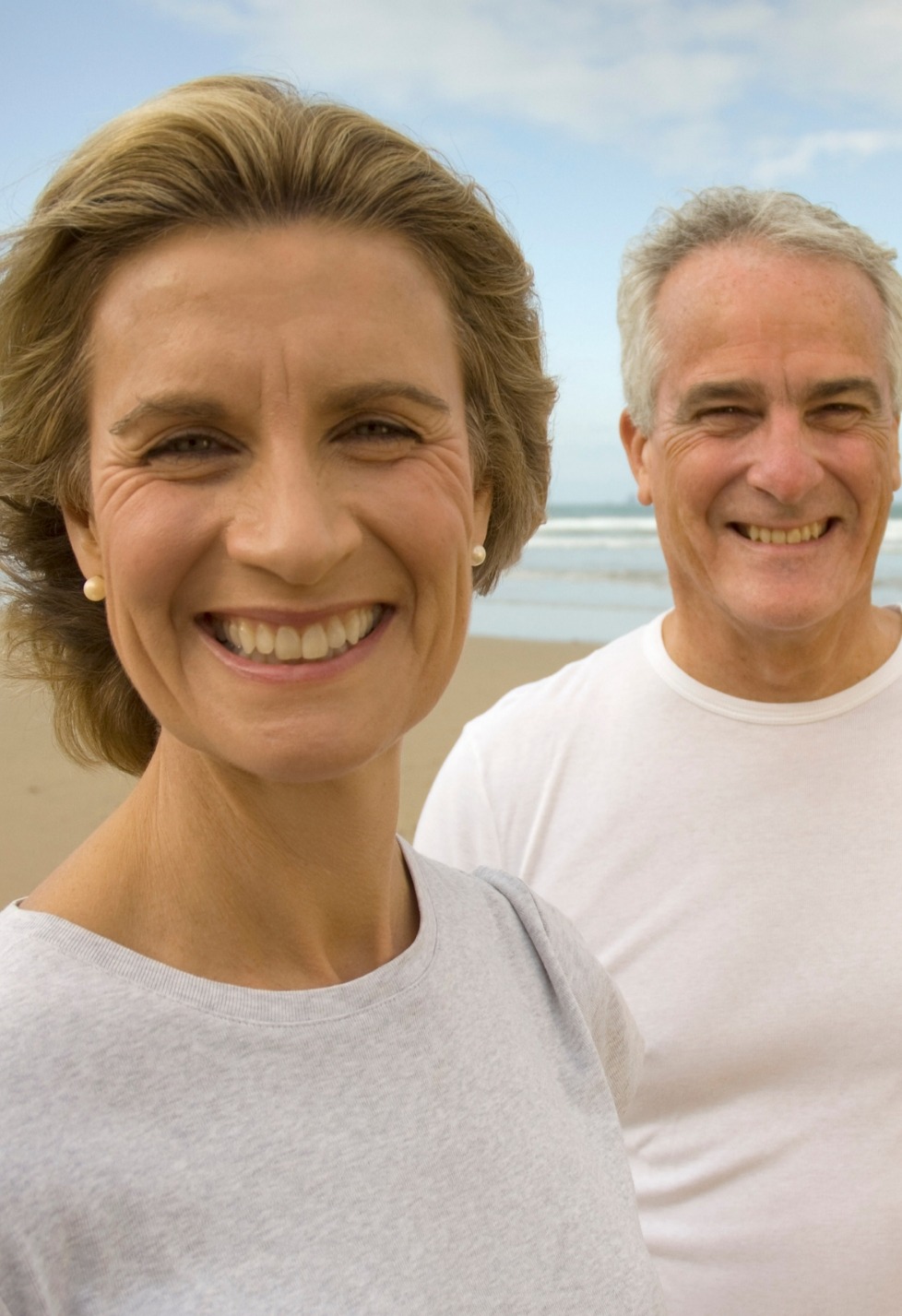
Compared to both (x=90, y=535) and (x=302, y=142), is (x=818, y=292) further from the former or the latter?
(x=90, y=535)

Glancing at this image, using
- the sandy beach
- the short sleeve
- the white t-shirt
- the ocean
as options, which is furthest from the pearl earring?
the ocean

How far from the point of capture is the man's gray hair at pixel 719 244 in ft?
8.44

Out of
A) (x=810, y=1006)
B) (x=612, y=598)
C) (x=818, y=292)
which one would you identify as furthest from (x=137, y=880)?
(x=612, y=598)

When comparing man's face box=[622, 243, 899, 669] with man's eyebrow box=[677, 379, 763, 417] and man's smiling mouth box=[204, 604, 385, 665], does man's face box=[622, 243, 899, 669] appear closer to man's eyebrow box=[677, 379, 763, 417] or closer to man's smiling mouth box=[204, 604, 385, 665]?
man's eyebrow box=[677, 379, 763, 417]

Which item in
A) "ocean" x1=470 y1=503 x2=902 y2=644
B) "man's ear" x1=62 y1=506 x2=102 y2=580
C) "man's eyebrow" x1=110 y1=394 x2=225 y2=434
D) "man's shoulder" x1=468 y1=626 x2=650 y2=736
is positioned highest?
"man's eyebrow" x1=110 y1=394 x2=225 y2=434

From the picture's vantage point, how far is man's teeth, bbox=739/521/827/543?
2.61m

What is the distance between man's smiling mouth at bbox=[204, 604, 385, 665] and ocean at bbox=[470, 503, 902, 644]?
359 inches

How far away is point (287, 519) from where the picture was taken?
1241 mm

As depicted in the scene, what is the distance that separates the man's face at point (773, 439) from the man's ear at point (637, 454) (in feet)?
0.61

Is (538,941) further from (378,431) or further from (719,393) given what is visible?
(719,393)

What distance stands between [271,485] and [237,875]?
0.47 meters

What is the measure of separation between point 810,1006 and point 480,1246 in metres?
1.20

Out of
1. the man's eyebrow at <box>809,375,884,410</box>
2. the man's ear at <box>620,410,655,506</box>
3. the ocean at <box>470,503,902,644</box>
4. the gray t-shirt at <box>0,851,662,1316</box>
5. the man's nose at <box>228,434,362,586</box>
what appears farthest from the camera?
the ocean at <box>470,503,902,644</box>

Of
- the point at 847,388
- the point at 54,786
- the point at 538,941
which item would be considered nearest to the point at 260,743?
the point at 538,941
